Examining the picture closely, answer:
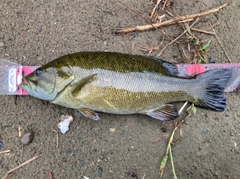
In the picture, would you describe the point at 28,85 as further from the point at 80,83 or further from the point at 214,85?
the point at 214,85

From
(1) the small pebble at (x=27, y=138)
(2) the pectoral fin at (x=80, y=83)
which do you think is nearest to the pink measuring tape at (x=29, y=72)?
(1) the small pebble at (x=27, y=138)

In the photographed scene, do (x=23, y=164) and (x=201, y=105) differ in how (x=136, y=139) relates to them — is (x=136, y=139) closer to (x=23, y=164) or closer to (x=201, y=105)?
(x=201, y=105)

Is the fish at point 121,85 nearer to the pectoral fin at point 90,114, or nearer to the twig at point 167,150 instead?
the pectoral fin at point 90,114

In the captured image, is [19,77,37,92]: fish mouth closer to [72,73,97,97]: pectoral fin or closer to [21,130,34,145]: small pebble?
[72,73,97,97]: pectoral fin

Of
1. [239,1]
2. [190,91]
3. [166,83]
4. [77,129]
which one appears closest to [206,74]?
[190,91]

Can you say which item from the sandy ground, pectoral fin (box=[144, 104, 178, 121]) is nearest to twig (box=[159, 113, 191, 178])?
the sandy ground

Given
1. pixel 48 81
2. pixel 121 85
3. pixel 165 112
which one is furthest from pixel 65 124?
pixel 165 112
